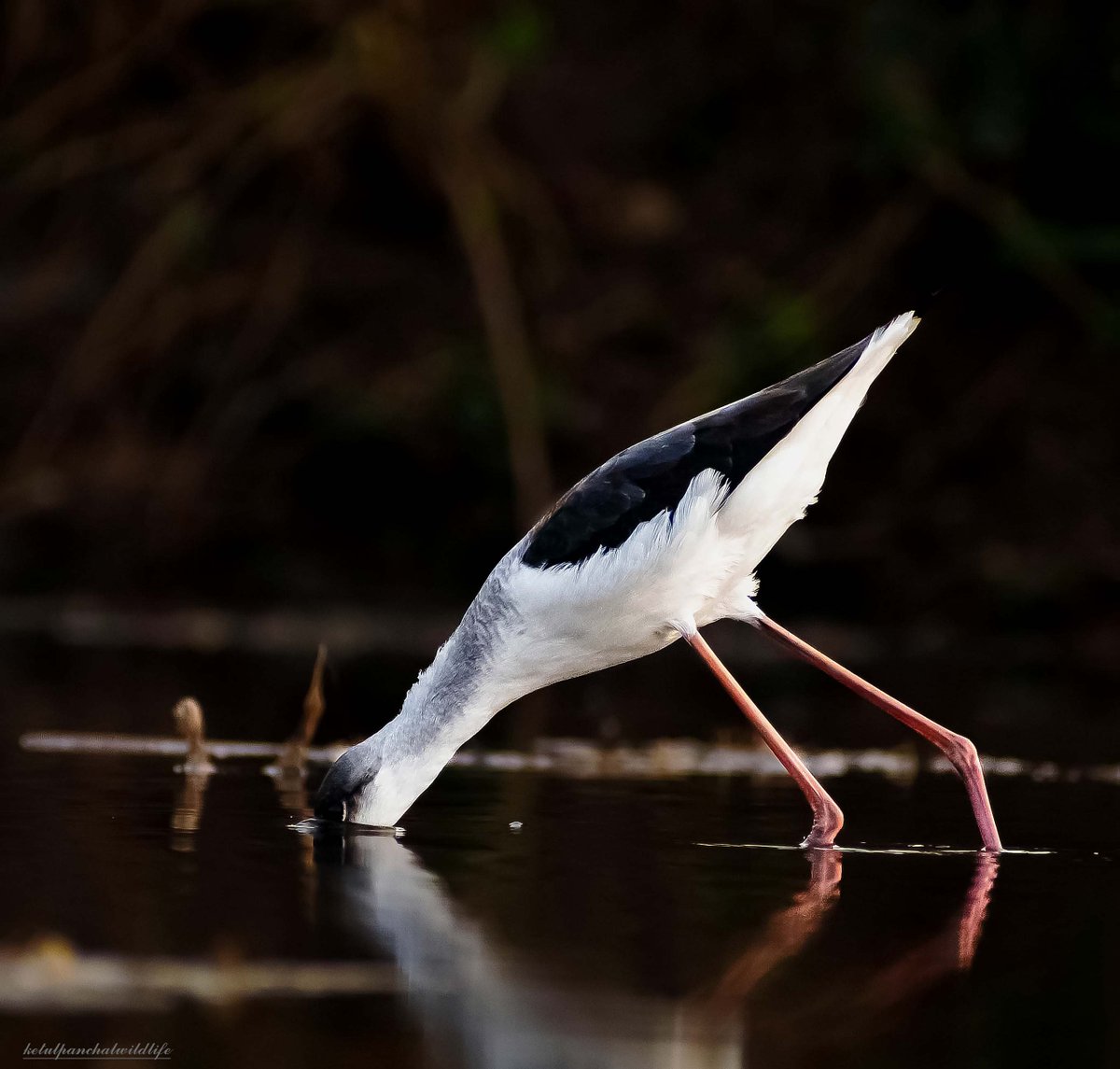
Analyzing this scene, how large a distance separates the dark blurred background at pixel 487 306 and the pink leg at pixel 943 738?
21.2 feet

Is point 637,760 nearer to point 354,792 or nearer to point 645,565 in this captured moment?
point 645,565

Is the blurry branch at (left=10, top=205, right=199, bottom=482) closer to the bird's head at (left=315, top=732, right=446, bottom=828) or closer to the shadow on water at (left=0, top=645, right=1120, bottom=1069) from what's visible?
the shadow on water at (left=0, top=645, right=1120, bottom=1069)

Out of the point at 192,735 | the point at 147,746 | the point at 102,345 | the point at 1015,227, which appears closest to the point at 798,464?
the point at 192,735

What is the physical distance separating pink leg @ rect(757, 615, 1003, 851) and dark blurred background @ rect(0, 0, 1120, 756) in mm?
6477

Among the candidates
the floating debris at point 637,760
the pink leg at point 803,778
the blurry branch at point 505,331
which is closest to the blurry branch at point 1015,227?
the blurry branch at point 505,331

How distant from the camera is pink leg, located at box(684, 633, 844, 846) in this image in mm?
6324

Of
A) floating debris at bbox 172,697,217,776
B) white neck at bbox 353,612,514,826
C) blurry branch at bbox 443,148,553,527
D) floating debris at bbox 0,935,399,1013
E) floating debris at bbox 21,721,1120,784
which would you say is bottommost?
floating debris at bbox 0,935,399,1013

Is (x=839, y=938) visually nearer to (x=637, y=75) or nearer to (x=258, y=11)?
(x=258, y=11)

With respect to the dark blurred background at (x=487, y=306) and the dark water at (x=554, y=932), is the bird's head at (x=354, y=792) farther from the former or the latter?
the dark blurred background at (x=487, y=306)

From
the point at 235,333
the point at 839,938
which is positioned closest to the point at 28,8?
the point at 235,333

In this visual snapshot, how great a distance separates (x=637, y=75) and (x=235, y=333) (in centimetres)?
575

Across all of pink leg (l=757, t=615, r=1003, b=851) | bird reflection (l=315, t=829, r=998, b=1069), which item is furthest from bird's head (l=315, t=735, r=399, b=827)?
pink leg (l=757, t=615, r=1003, b=851)

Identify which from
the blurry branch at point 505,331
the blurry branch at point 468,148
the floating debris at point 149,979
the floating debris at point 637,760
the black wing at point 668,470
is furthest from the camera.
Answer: the blurry branch at point 468,148

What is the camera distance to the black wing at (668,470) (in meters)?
6.71
